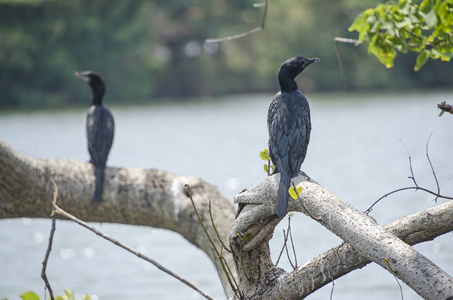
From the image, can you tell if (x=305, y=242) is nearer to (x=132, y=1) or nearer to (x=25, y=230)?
(x=25, y=230)

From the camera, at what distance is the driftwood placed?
A: 2.34 m

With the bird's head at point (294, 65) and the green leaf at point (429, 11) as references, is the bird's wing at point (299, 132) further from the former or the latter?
the green leaf at point (429, 11)

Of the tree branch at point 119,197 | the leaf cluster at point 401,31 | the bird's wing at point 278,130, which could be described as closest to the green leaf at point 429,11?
the leaf cluster at point 401,31

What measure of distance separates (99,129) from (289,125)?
10.5 ft

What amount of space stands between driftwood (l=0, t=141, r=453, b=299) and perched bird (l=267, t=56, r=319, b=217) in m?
0.22

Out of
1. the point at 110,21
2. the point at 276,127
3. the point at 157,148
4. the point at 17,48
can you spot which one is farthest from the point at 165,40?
the point at 276,127

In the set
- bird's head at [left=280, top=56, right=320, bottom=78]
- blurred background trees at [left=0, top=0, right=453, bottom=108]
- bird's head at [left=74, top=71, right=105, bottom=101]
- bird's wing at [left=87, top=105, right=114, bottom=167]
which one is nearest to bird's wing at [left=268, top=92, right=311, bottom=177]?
bird's head at [left=280, top=56, right=320, bottom=78]

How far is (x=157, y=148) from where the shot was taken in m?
23.6

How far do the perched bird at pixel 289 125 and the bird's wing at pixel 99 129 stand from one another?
8.32ft

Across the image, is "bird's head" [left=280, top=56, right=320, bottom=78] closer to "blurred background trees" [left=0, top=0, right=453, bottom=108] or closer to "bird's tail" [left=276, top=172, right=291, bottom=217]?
"bird's tail" [left=276, top=172, right=291, bottom=217]

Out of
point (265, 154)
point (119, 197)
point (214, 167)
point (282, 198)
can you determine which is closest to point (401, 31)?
point (265, 154)

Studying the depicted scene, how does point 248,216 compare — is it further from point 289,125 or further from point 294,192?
point 289,125

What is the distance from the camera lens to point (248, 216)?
2820 millimetres

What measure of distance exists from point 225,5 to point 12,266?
40855mm
